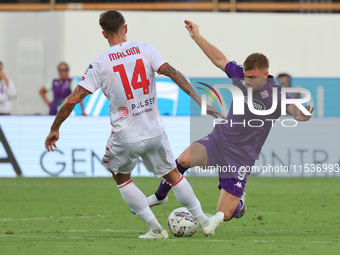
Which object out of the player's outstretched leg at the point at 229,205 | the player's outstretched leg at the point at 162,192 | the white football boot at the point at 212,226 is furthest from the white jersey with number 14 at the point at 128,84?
the player's outstretched leg at the point at 229,205

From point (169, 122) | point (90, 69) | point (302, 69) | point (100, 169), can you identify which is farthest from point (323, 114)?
point (90, 69)

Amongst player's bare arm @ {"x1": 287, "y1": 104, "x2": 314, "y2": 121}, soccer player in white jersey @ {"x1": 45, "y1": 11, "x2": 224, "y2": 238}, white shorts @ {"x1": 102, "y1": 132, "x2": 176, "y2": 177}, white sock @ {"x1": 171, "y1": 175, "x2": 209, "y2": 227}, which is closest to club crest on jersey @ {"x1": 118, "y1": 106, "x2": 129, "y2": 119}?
soccer player in white jersey @ {"x1": 45, "y1": 11, "x2": 224, "y2": 238}

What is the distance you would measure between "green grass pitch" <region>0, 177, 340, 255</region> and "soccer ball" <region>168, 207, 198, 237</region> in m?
0.09

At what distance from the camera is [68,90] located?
616 inches

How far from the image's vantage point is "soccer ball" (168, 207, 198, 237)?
7.27 meters

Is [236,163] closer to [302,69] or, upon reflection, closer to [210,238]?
[210,238]

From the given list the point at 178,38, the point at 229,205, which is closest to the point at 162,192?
the point at 229,205

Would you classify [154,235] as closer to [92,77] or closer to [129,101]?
[129,101]

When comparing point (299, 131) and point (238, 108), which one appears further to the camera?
point (299, 131)

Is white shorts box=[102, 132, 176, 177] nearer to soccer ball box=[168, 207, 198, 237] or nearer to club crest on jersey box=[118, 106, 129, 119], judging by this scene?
club crest on jersey box=[118, 106, 129, 119]

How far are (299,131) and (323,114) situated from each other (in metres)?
3.57

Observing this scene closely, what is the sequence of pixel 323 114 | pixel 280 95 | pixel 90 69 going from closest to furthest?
pixel 90 69, pixel 280 95, pixel 323 114

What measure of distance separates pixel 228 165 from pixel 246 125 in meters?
0.46

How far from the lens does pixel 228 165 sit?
7949 mm
